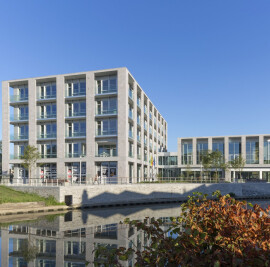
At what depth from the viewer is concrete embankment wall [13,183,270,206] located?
2894 centimetres

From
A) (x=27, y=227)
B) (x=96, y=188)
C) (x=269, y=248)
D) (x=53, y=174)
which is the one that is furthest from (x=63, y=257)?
(x=53, y=174)

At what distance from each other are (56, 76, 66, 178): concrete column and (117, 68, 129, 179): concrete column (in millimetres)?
8486

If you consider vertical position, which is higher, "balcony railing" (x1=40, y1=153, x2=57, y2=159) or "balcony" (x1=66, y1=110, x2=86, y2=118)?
"balcony" (x1=66, y1=110, x2=86, y2=118)

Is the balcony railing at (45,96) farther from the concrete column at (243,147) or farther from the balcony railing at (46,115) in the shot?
the concrete column at (243,147)

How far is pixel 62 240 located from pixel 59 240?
151 millimetres

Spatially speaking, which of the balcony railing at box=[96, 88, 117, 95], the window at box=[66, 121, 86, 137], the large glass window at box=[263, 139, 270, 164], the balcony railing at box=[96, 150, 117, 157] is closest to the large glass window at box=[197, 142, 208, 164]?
the large glass window at box=[263, 139, 270, 164]

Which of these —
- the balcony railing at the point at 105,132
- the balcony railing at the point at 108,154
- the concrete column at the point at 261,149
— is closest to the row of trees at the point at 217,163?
the concrete column at the point at 261,149

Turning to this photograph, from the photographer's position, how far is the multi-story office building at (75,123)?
41250 mm

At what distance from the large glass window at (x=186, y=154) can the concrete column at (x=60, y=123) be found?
96.3ft

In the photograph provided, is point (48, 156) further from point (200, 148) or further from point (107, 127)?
point (200, 148)

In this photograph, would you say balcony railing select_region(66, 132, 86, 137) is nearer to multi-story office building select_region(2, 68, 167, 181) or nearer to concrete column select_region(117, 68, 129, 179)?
multi-story office building select_region(2, 68, 167, 181)

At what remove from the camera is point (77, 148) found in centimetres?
4262

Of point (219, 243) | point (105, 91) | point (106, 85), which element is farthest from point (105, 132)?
point (219, 243)

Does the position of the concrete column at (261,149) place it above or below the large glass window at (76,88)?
below
